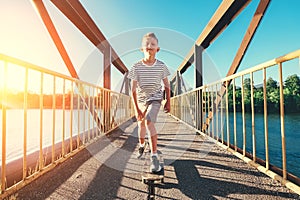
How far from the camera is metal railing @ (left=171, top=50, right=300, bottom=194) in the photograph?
1182mm

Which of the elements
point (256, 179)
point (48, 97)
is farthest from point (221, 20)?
point (48, 97)

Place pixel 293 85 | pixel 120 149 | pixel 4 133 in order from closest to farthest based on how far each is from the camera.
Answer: pixel 4 133 → pixel 293 85 → pixel 120 149

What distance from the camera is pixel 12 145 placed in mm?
1831

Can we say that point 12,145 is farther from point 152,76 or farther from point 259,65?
point 259,65

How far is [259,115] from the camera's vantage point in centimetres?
184

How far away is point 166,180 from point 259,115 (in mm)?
1168

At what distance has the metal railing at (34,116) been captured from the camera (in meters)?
1.10

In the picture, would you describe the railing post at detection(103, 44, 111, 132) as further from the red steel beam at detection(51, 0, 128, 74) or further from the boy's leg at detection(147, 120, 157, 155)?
the boy's leg at detection(147, 120, 157, 155)

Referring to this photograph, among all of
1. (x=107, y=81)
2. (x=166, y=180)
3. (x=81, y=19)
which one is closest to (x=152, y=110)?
(x=166, y=180)

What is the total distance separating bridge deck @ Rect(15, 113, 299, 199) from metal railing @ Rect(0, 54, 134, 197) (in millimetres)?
136

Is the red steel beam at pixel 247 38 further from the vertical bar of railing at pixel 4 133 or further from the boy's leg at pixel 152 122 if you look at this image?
the vertical bar of railing at pixel 4 133

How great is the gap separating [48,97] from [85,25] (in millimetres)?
1471

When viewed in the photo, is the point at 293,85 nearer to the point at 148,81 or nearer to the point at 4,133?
the point at 148,81

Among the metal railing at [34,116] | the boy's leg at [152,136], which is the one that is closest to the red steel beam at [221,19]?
the boy's leg at [152,136]
